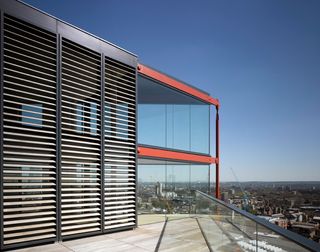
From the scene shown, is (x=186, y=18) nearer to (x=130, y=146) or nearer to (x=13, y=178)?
(x=130, y=146)

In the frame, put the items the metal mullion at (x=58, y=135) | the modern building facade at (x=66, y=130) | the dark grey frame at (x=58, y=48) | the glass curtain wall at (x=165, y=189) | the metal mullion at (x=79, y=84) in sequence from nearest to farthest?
the dark grey frame at (x=58, y=48) < the modern building facade at (x=66, y=130) < the metal mullion at (x=58, y=135) < the metal mullion at (x=79, y=84) < the glass curtain wall at (x=165, y=189)

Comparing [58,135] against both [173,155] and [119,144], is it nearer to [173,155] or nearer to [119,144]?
[119,144]

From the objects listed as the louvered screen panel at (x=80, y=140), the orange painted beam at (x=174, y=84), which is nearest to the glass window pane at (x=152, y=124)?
the orange painted beam at (x=174, y=84)

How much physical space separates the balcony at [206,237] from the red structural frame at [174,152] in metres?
1.86

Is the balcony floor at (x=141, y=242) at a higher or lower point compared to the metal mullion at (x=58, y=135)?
lower

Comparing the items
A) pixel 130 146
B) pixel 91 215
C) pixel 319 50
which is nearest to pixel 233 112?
pixel 319 50

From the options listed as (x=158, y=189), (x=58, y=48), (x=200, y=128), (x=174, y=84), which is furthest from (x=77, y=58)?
(x=200, y=128)

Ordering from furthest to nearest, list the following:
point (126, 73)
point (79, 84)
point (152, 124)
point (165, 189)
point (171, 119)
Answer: point (171, 119) → point (165, 189) → point (152, 124) → point (126, 73) → point (79, 84)

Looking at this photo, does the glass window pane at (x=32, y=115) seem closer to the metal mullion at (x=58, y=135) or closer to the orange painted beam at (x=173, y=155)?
the metal mullion at (x=58, y=135)

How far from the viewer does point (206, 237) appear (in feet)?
18.9

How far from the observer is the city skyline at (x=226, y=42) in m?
12.3

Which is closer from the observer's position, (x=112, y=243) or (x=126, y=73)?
(x=112, y=243)

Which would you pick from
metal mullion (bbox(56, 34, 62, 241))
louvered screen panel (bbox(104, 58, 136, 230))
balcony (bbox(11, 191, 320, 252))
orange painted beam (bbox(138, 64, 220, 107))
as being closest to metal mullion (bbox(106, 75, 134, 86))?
louvered screen panel (bbox(104, 58, 136, 230))

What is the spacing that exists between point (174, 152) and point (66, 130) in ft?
15.8
